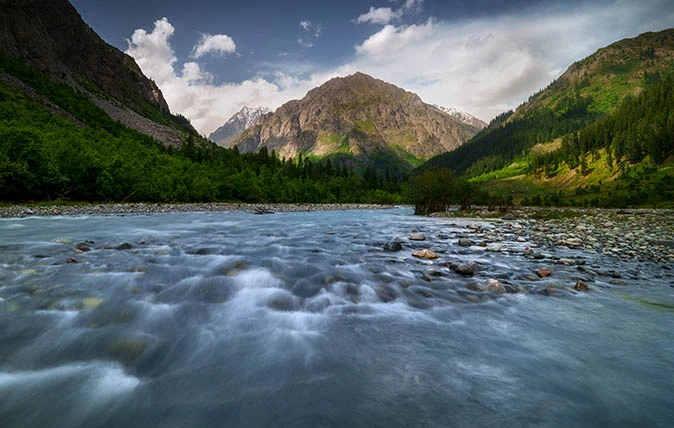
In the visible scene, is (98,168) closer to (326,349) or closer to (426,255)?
(426,255)

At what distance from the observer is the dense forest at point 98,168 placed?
4169cm

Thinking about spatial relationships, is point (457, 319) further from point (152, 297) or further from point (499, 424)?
point (152, 297)

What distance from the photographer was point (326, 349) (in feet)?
15.7

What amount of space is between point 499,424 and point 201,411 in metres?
3.23

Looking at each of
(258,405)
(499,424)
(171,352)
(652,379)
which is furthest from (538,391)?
(171,352)

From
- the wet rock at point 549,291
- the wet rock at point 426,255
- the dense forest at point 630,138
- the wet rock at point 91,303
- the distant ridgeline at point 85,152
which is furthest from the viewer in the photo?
the dense forest at point 630,138

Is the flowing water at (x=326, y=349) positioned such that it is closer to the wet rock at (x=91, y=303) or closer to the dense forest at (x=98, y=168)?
the wet rock at (x=91, y=303)

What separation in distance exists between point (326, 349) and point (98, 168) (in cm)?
6377

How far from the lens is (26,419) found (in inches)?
121

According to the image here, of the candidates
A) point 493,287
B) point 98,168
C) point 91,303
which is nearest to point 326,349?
point 91,303

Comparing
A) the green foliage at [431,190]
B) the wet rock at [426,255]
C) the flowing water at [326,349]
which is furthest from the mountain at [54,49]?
the flowing water at [326,349]

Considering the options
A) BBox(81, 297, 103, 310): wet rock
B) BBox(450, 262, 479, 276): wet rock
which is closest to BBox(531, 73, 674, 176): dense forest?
BBox(450, 262, 479, 276): wet rock

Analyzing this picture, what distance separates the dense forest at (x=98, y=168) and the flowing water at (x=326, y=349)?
47.2 meters

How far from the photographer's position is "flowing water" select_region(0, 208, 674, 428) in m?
3.28
